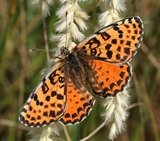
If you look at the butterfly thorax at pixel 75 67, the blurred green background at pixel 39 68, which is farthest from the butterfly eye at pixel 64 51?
the blurred green background at pixel 39 68

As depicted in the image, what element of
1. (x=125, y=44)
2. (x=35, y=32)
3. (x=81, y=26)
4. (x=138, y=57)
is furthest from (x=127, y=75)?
(x=35, y=32)

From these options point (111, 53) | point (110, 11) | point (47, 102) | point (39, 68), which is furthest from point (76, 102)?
point (39, 68)

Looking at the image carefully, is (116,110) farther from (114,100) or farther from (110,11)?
(110,11)

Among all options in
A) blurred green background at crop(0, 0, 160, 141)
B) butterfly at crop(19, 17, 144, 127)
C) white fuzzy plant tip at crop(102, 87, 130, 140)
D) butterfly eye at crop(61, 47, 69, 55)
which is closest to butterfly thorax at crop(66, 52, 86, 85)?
butterfly at crop(19, 17, 144, 127)

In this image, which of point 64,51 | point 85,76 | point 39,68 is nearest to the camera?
point 64,51

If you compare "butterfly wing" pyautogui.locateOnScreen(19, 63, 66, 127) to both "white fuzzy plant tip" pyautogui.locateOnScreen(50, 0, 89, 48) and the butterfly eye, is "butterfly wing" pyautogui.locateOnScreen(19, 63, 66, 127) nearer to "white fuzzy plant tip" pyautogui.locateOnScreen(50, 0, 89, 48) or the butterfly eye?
the butterfly eye

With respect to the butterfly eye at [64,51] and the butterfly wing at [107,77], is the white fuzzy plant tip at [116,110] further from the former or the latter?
the butterfly eye at [64,51]
